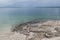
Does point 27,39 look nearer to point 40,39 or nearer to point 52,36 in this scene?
point 40,39

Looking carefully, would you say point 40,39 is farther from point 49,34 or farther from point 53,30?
point 53,30

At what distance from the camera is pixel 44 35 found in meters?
3.00

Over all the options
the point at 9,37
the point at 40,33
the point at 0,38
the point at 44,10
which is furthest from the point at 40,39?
the point at 44,10

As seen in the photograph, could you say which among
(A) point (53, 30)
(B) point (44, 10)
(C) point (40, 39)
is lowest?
(C) point (40, 39)

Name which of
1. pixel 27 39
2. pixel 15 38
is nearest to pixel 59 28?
pixel 27 39

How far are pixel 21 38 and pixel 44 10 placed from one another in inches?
242

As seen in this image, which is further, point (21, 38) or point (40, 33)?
point (40, 33)

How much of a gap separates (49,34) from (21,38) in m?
0.69

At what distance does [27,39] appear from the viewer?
268 cm

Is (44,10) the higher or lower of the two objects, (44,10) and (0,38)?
the higher

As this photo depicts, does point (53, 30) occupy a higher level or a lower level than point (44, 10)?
lower

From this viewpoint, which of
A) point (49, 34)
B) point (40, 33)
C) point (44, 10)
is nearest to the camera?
point (49, 34)

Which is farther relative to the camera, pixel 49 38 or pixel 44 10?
pixel 44 10

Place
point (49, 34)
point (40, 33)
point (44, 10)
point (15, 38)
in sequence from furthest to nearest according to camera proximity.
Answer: point (44, 10), point (40, 33), point (49, 34), point (15, 38)
